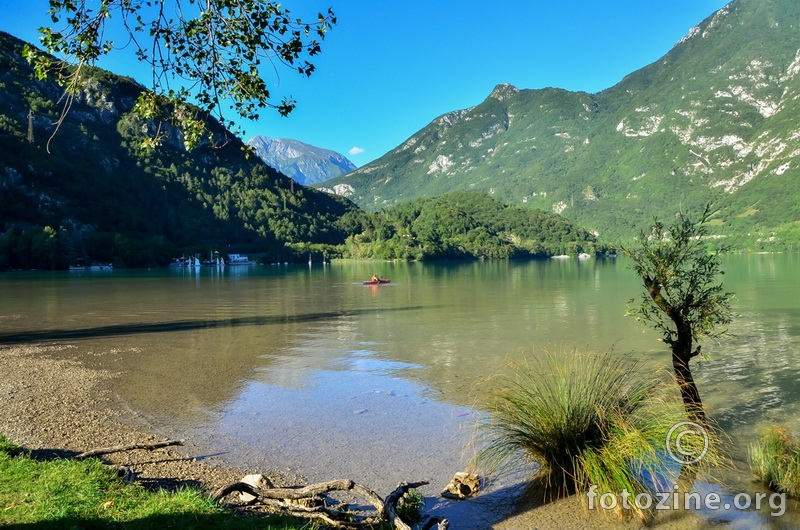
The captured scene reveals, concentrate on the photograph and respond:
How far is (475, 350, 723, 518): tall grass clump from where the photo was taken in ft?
24.6

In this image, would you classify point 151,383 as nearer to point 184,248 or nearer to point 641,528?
point 641,528

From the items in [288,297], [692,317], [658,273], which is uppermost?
[658,273]

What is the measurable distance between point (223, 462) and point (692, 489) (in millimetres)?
7828

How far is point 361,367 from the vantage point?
2025cm

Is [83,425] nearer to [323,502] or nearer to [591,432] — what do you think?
[323,502]

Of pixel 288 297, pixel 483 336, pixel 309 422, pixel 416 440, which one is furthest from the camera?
pixel 288 297

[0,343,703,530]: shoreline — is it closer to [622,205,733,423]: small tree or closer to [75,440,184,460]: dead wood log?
[75,440,184,460]: dead wood log

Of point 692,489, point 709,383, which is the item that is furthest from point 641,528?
point 709,383

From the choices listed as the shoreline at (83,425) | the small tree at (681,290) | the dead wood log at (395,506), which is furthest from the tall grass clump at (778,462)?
the shoreline at (83,425)

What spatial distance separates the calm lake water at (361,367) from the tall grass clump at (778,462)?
325 millimetres

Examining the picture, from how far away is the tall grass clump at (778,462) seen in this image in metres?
8.20

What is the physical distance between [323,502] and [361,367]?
42.9ft

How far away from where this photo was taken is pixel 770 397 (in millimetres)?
14664

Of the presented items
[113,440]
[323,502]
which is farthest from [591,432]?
[113,440]
